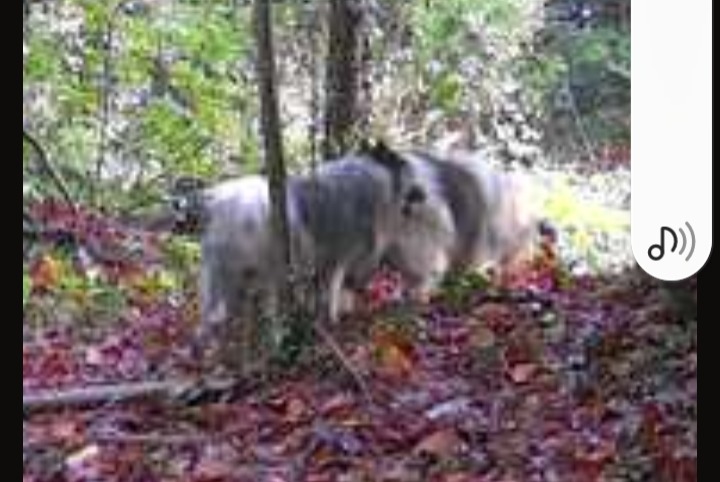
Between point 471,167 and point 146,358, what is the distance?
2276 mm

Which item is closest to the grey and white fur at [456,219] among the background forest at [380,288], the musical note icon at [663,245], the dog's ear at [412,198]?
the dog's ear at [412,198]

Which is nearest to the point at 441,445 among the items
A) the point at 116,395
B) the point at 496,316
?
the point at 116,395

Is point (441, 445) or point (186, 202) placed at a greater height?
point (186, 202)

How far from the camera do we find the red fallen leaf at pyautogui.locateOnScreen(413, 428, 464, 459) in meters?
5.07

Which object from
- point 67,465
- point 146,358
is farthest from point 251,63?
point 67,465

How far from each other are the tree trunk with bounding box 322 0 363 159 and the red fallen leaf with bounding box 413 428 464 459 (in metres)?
3.84

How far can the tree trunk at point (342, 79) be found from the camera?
891cm

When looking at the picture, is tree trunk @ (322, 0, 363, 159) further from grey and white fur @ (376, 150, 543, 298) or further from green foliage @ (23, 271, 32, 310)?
green foliage @ (23, 271, 32, 310)

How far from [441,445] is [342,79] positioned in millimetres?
4232

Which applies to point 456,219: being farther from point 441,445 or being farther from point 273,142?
point 441,445

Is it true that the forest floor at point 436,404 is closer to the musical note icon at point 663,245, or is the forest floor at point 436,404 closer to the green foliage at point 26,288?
the green foliage at point 26,288

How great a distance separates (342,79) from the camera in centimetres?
905

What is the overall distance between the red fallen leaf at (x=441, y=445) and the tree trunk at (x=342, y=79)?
12.6 feet

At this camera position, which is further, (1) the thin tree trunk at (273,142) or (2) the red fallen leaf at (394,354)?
Result: (2) the red fallen leaf at (394,354)
